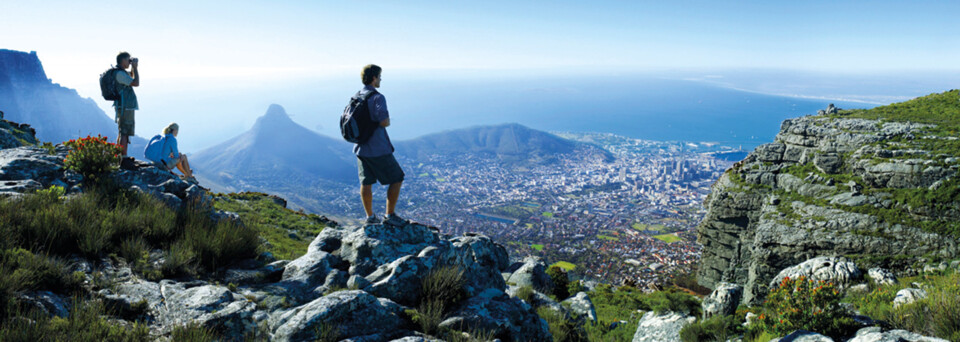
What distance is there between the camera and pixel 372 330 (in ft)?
14.5

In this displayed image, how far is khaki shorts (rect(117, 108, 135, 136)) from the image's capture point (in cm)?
955

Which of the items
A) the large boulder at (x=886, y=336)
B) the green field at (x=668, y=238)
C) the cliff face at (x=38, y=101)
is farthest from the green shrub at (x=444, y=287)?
the cliff face at (x=38, y=101)

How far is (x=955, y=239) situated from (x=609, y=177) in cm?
9698

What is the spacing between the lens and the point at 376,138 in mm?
6586

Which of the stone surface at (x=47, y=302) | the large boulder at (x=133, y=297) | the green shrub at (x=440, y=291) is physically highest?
the stone surface at (x=47, y=302)

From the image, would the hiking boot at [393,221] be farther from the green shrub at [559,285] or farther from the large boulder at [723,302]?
the large boulder at [723,302]

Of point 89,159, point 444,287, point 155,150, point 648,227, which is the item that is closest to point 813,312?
point 444,287

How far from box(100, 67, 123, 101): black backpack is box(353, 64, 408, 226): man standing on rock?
6.90m

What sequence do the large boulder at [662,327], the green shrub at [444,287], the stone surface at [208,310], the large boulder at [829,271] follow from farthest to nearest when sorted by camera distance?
the large boulder at [829,271] < the large boulder at [662,327] < the green shrub at [444,287] < the stone surface at [208,310]

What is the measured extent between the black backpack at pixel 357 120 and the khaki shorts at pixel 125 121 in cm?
729

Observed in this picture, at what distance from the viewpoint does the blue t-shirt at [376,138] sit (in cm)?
633

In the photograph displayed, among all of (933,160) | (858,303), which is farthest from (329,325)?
(933,160)

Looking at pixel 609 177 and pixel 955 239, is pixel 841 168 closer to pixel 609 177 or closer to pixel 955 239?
pixel 955 239

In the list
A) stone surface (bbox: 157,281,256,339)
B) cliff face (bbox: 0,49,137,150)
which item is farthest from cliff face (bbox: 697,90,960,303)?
cliff face (bbox: 0,49,137,150)
